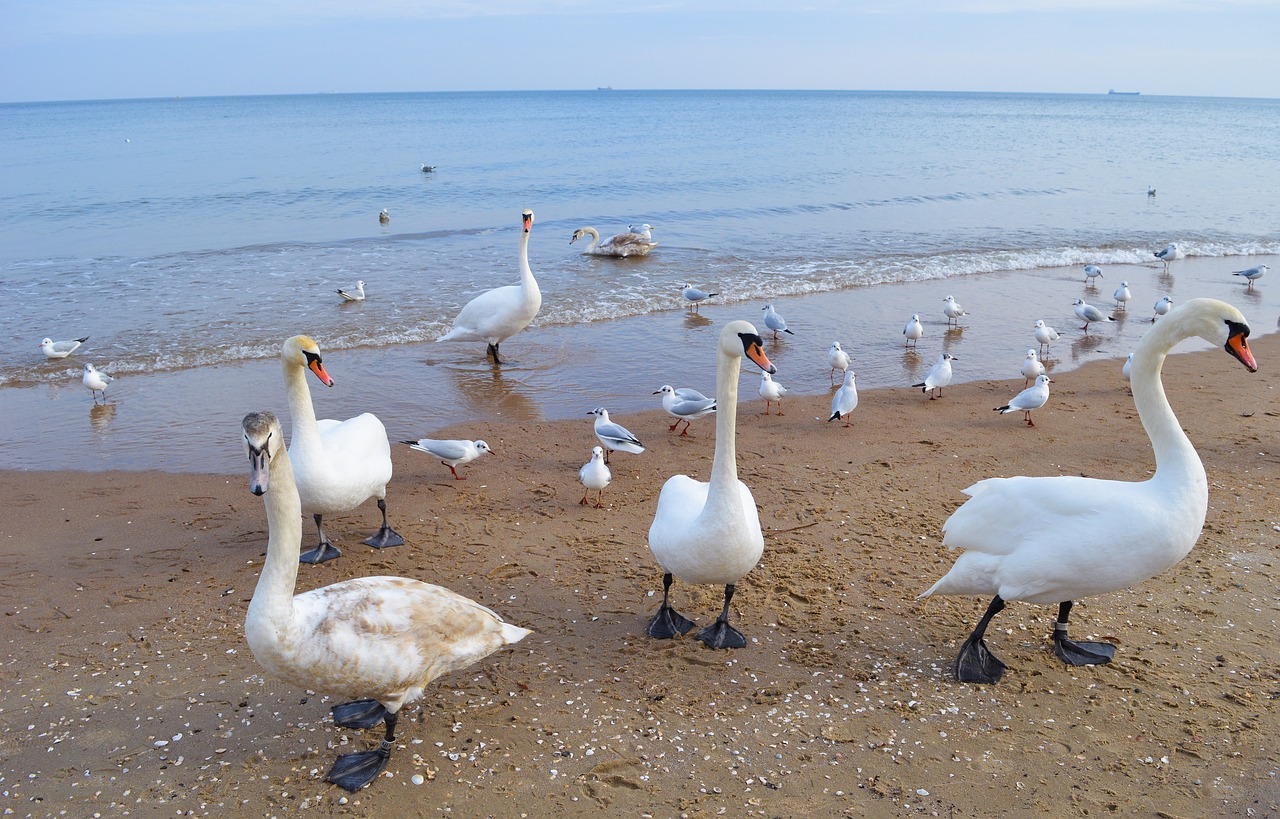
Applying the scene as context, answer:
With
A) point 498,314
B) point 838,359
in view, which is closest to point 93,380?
point 498,314

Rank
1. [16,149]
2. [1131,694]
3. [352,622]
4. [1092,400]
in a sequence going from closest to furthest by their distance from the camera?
[352,622] → [1131,694] → [1092,400] → [16,149]

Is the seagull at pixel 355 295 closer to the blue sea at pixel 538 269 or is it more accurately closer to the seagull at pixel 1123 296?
the blue sea at pixel 538 269

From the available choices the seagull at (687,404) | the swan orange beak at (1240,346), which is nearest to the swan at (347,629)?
the swan orange beak at (1240,346)

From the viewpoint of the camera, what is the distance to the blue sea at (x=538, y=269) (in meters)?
11.3

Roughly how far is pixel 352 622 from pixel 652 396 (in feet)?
23.3

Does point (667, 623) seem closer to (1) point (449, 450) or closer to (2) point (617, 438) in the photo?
(2) point (617, 438)

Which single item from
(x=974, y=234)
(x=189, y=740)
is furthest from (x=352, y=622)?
(x=974, y=234)

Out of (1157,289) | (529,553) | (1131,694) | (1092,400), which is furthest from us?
(1157,289)

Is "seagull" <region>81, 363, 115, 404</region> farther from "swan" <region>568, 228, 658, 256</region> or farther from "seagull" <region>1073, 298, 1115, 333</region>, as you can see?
"seagull" <region>1073, 298, 1115, 333</region>

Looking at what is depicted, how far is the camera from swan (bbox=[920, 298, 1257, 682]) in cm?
448

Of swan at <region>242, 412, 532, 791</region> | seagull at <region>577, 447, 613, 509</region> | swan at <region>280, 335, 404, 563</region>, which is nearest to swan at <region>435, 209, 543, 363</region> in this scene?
seagull at <region>577, 447, 613, 509</region>

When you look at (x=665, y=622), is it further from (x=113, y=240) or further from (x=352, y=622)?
(x=113, y=240)

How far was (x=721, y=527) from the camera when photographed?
4.96m

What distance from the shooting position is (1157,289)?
1725cm
